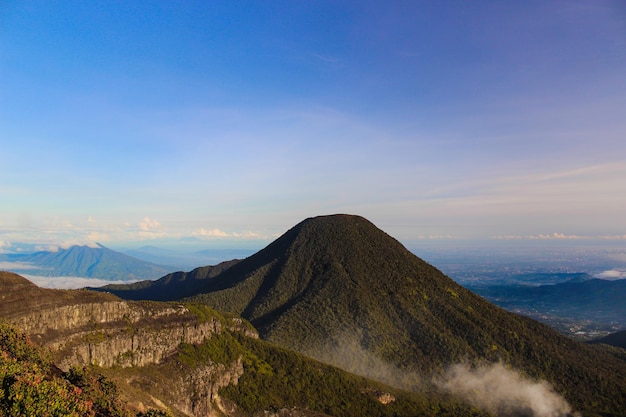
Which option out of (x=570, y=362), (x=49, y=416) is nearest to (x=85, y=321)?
(x=49, y=416)

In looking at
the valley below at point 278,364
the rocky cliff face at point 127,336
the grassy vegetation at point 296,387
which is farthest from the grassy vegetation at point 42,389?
the grassy vegetation at point 296,387

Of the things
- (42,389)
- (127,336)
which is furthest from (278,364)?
(42,389)

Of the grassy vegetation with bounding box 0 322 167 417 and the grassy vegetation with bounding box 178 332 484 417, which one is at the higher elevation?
the grassy vegetation with bounding box 0 322 167 417

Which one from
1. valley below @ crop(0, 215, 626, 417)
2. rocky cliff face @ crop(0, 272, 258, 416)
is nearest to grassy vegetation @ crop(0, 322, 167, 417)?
valley below @ crop(0, 215, 626, 417)

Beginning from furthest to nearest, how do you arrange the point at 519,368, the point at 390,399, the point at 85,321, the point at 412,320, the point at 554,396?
the point at 412,320
the point at 519,368
the point at 554,396
the point at 390,399
the point at 85,321

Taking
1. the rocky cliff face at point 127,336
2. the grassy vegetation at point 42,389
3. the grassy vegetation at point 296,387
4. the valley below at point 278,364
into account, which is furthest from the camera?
the grassy vegetation at point 296,387

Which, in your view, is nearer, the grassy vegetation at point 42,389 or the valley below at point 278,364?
the grassy vegetation at point 42,389

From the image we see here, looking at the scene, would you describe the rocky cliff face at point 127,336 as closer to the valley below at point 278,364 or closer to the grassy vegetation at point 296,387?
the valley below at point 278,364

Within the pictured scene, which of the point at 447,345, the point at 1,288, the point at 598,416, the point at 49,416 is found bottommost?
the point at 598,416

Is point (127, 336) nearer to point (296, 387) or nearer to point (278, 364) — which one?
point (278, 364)

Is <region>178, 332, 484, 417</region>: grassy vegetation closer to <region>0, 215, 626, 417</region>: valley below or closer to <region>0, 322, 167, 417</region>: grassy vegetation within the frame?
<region>0, 215, 626, 417</region>: valley below

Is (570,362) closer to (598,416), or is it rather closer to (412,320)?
(598,416)
